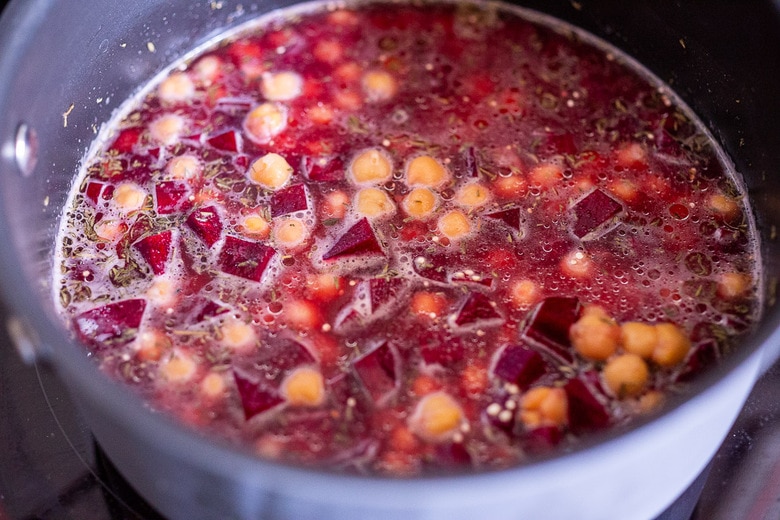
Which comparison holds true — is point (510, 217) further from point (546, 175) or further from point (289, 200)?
point (289, 200)

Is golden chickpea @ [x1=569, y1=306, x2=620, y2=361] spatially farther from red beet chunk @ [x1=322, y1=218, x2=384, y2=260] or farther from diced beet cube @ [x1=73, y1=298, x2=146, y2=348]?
diced beet cube @ [x1=73, y1=298, x2=146, y2=348]

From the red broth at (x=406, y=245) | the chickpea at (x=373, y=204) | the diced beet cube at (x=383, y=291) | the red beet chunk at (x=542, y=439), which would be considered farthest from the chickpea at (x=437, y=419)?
the chickpea at (x=373, y=204)

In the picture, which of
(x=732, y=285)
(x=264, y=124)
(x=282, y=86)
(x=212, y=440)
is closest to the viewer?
(x=212, y=440)

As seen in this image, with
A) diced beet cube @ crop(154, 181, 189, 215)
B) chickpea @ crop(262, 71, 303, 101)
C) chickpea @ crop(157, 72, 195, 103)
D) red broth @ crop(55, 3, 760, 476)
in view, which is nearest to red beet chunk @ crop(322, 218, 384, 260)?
red broth @ crop(55, 3, 760, 476)

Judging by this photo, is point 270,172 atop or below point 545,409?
atop

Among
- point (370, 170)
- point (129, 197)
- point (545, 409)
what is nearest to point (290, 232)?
point (370, 170)

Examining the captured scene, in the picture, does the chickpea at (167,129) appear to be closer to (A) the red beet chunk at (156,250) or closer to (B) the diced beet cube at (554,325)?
(A) the red beet chunk at (156,250)

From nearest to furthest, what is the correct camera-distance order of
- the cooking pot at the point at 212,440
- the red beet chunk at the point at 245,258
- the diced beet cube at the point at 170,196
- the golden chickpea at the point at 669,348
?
the cooking pot at the point at 212,440 < the golden chickpea at the point at 669,348 < the red beet chunk at the point at 245,258 < the diced beet cube at the point at 170,196
